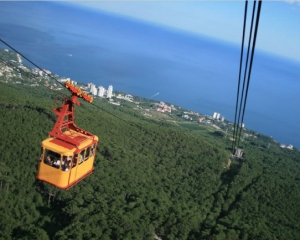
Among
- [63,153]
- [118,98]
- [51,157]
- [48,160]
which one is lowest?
[118,98]

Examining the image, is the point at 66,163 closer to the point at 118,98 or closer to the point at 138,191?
the point at 138,191

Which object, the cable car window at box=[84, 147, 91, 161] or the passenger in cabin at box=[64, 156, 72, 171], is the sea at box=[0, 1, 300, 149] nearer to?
the cable car window at box=[84, 147, 91, 161]

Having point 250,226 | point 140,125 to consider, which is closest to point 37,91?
point 140,125

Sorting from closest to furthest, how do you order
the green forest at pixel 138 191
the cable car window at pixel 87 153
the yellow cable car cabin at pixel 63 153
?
the yellow cable car cabin at pixel 63 153
the cable car window at pixel 87 153
the green forest at pixel 138 191

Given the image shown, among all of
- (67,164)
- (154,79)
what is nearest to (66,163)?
(67,164)

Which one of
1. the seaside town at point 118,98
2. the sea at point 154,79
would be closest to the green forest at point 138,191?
the seaside town at point 118,98

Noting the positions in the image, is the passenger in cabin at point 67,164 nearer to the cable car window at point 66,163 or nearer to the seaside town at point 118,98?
the cable car window at point 66,163
